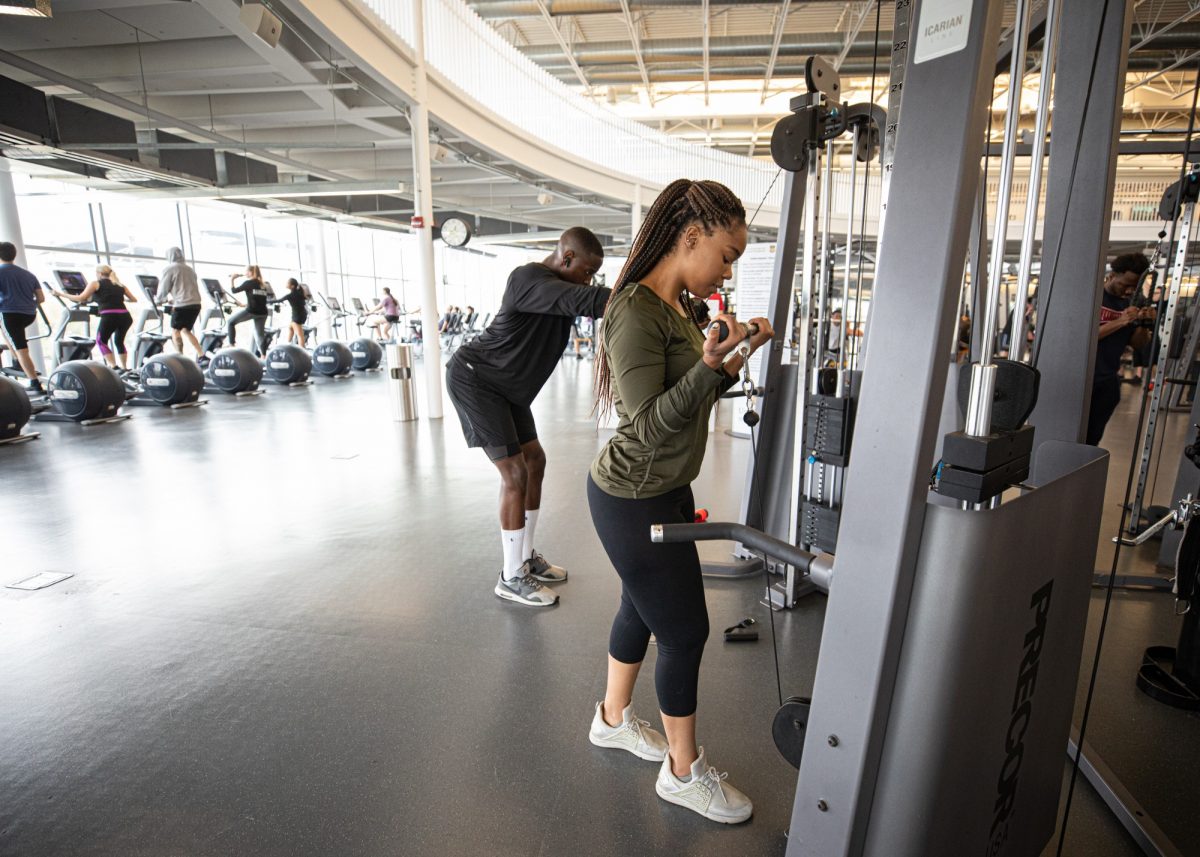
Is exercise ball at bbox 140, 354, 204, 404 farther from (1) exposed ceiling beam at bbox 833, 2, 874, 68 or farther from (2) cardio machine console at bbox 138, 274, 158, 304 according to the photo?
(1) exposed ceiling beam at bbox 833, 2, 874, 68

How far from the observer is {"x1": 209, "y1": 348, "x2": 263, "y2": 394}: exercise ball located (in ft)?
26.9

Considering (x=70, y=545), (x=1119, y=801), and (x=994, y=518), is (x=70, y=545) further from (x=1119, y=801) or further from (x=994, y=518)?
(x=1119, y=801)

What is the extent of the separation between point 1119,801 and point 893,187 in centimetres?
163

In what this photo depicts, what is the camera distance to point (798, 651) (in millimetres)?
2314

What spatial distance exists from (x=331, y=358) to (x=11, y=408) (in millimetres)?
5136

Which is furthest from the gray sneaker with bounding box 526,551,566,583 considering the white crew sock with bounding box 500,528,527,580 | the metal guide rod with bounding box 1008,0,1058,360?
the metal guide rod with bounding box 1008,0,1058,360

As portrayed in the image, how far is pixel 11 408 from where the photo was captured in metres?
5.21

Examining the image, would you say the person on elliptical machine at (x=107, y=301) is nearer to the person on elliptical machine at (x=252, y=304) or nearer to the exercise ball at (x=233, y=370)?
the exercise ball at (x=233, y=370)

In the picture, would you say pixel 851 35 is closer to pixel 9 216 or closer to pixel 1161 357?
pixel 1161 357

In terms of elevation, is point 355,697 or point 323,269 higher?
point 323,269

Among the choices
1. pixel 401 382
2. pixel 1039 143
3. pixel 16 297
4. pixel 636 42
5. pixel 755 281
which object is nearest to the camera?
pixel 1039 143

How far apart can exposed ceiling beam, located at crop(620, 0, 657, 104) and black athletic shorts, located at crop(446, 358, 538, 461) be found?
8.67 m

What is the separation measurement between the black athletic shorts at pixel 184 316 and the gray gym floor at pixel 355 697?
5173 mm

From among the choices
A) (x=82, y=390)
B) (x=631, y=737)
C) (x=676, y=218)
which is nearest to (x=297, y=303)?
(x=82, y=390)
